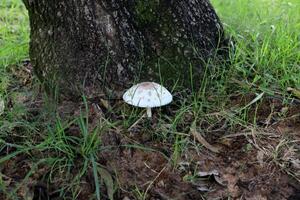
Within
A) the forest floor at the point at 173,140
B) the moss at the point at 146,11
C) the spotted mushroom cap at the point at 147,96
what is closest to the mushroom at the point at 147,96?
the spotted mushroom cap at the point at 147,96

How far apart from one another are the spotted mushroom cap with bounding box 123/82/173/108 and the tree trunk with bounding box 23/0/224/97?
0.61 feet

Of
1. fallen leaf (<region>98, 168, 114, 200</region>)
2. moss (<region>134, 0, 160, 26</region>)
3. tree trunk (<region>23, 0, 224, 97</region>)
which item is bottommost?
fallen leaf (<region>98, 168, 114, 200</region>)

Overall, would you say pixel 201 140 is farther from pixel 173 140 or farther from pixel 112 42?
pixel 112 42

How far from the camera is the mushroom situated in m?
2.11

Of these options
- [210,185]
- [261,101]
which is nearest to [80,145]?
[210,185]

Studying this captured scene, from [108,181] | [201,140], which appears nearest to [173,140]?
[201,140]

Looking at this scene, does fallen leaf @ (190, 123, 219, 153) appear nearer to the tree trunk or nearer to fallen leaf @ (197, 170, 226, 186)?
fallen leaf @ (197, 170, 226, 186)

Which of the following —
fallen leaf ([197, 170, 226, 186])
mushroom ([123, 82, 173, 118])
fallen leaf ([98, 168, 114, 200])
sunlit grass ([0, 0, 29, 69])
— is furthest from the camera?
sunlit grass ([0, 0, 29, 69])

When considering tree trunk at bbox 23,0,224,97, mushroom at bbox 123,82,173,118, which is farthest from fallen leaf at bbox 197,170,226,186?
tree trunk at bbox 23,0,224,97

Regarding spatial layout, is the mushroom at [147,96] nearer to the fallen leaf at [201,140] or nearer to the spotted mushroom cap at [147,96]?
the spotted mushroom cap at [147,96]

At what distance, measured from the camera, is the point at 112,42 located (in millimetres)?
2279

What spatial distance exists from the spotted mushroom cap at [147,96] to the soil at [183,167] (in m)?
0.14

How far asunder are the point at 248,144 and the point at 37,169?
102 cm

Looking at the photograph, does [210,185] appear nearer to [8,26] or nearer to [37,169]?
[37,169]
